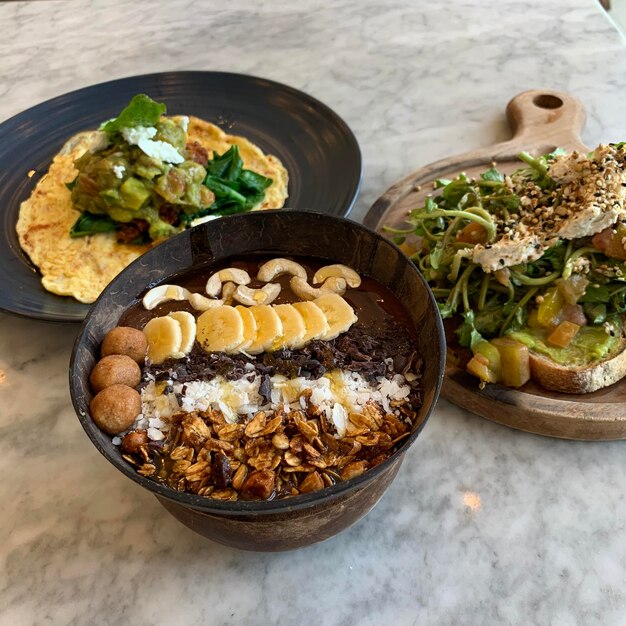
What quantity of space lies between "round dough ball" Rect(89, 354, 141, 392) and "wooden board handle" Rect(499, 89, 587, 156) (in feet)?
6.44

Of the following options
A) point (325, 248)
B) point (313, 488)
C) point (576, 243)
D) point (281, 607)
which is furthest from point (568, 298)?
point (281, 607)

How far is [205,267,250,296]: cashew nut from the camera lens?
1.90 m

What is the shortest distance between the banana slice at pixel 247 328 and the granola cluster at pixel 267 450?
23 cm

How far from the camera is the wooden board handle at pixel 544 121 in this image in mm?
2754

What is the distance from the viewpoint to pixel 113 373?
5.12 ft

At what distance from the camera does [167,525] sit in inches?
70.7

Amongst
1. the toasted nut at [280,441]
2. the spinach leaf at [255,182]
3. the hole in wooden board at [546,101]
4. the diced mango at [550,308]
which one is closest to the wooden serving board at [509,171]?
the hole in wooden board at [546,101]

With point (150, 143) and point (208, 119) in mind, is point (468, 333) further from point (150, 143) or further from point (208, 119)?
point (208, 119)

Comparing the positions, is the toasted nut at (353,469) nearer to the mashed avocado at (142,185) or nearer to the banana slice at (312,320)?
the banana slice at (312,320)

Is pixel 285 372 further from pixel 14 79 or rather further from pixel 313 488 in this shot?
pixel 14 79

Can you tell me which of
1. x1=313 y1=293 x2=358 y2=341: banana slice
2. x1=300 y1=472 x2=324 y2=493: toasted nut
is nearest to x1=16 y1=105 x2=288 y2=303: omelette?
x1=313 y1=293 x2=358 y2=341: banana slice

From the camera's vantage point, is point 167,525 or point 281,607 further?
point 167,525

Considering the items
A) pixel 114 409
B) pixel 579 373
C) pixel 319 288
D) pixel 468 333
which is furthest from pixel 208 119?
pixel 579 373

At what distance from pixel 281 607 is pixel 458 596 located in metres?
0.47
